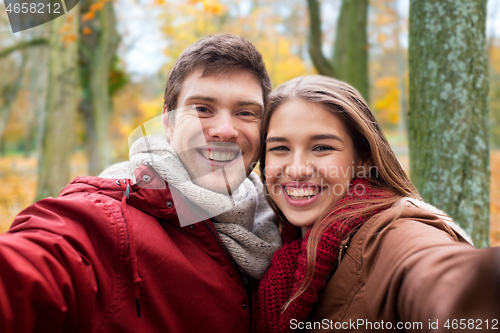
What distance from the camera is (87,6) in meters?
9.13

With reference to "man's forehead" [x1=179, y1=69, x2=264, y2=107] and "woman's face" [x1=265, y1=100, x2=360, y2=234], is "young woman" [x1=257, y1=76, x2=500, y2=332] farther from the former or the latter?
"man's forehead" [x1=179, y1=69, x2=264, y2=107]

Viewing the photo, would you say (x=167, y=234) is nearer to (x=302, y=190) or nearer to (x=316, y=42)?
(x=302, y=190)

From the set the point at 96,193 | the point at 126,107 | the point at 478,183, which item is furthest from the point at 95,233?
the point at 126,107

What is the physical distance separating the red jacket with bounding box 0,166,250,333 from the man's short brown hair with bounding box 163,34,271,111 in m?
0.69

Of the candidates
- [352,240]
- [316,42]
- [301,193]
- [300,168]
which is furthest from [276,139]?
[316,42]

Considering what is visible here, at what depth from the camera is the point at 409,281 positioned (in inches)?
49.5

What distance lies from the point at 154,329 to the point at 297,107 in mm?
1366

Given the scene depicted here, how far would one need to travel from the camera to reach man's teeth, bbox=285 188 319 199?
201 centimetres

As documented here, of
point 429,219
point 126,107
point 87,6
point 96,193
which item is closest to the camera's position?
point 429,219

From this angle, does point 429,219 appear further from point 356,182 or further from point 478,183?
point 478,183

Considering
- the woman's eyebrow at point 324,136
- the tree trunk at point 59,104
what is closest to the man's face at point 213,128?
the woman's eyebrow at point 324,136

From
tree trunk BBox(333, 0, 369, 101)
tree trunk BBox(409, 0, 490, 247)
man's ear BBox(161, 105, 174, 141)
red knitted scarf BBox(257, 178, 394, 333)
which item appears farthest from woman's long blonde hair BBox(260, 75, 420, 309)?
tree trunk BBox(333, 0, 369, 101)

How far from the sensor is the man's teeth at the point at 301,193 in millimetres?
2008

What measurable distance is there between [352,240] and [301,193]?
1.44ft
